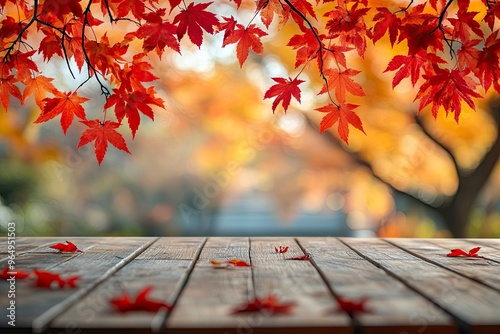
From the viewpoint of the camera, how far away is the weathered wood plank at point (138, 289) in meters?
0.93

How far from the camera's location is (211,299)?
3.61 ft

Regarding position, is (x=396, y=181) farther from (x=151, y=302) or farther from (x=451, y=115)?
(x=151, y=302)

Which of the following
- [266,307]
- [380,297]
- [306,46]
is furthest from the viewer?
→ [306,46]

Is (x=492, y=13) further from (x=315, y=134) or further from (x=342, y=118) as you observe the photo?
(x=315, y=134)

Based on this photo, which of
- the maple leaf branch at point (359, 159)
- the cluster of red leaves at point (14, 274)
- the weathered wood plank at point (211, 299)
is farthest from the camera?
the maple leaf branch at point (359, 159)

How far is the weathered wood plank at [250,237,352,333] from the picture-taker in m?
0.94

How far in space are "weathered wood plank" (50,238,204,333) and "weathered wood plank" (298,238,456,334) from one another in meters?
0.33

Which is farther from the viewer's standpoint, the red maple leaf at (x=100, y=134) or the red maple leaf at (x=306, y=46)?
the red maple leaf at (x=306, y=46)

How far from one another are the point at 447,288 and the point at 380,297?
0.20 m

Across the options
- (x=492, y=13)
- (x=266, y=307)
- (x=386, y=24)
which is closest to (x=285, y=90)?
(x=386, y=24)

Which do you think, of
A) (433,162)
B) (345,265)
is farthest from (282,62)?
(345,265)

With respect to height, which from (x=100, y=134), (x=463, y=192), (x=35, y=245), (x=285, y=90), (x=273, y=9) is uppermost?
(x=273, y=9)

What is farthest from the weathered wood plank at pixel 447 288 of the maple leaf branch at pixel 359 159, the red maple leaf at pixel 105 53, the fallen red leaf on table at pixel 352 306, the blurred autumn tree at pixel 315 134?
the maple leaf branch at pixel 359 159

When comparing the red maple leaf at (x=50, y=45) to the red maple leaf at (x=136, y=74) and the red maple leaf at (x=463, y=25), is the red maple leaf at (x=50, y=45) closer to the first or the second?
the red maple leaf at (x=136, y=74)
